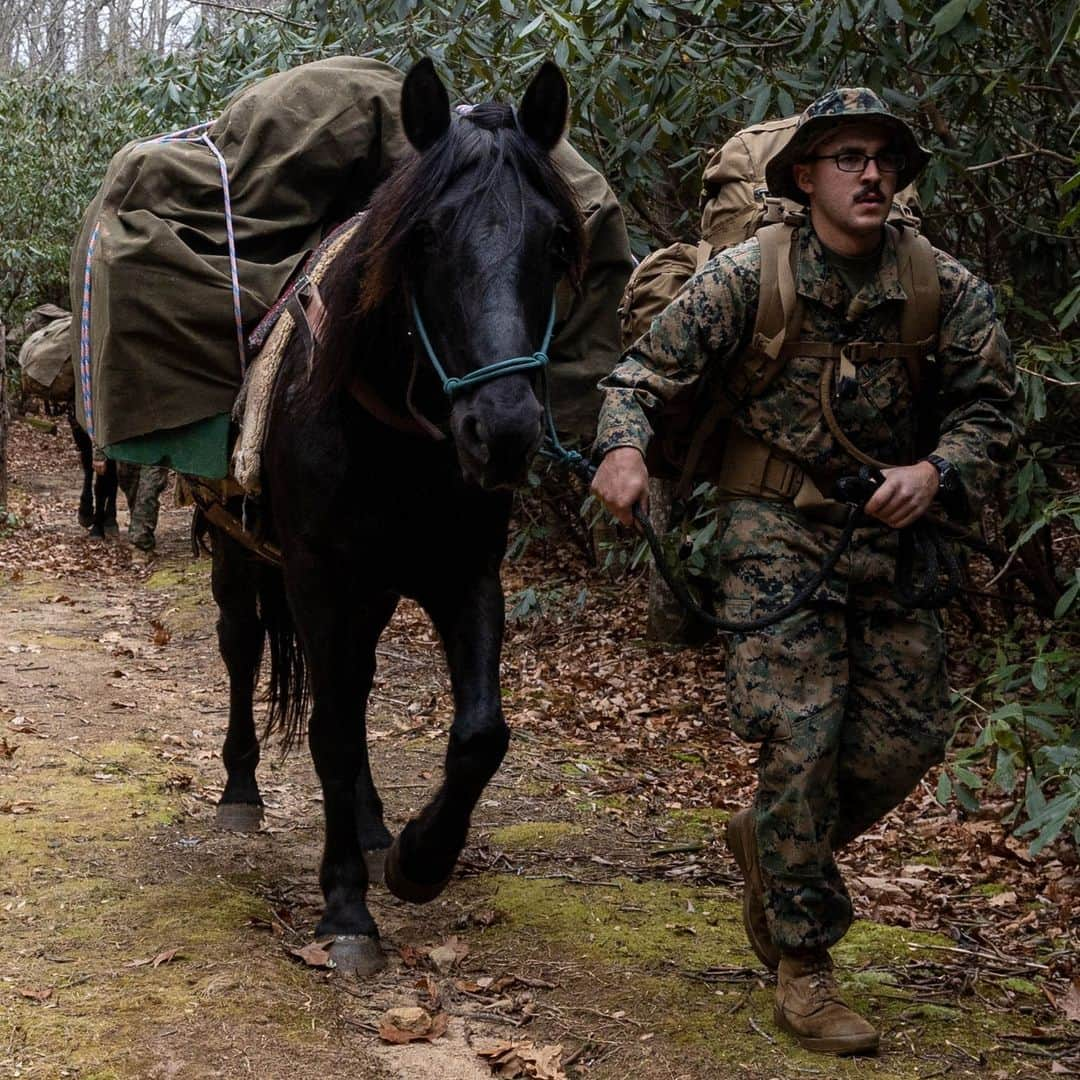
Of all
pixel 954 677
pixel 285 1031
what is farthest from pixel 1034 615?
pixel 285 1031

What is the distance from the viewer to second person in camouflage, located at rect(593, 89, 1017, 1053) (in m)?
3.61

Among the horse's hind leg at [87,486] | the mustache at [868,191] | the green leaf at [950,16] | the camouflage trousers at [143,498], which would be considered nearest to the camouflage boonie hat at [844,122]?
the mustache at [868,191]

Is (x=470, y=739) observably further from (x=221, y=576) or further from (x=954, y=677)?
(x=954, y=677)

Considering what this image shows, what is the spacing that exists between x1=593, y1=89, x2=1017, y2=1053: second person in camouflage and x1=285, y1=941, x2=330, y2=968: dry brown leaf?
4.44ft

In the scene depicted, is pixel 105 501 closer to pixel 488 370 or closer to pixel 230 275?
pixel 230 275

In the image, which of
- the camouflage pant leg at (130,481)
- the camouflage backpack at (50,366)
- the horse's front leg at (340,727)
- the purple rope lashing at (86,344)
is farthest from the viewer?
the camouflage backpack at (50,366)

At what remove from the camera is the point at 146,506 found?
14469 mm

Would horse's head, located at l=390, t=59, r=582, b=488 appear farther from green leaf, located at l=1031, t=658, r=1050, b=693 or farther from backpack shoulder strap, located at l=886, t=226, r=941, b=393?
green leaf, located at l=1031, t=658, r=1050, b=693

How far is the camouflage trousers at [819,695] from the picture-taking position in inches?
142

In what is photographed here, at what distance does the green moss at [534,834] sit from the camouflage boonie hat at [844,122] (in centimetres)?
291

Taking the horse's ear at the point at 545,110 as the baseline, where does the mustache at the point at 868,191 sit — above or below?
below

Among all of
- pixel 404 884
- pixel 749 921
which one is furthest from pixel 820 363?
pixel 404 884

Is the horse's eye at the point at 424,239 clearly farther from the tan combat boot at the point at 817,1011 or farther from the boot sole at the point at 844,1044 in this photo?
the boot sole at the point at 844,1044

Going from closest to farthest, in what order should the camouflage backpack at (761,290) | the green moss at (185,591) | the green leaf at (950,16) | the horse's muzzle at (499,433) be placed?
1. the horse's muzzle at (499,433)
2. the camouflage backpack at (761,290)
3. the green leaf at (950,16)
4. the green moss at (185,591)
